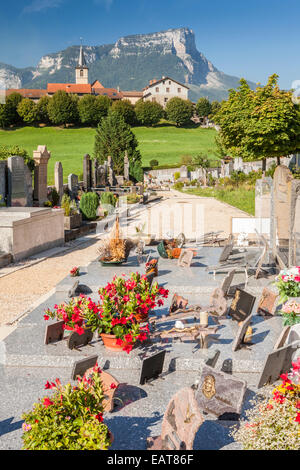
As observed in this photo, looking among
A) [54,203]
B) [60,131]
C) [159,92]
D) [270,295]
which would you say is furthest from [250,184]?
[159,92]

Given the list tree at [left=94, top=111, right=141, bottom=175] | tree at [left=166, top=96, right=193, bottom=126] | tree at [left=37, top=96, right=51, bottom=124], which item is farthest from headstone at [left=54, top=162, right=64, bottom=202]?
tree at [left=166, top=96, right=193, bottom=126]

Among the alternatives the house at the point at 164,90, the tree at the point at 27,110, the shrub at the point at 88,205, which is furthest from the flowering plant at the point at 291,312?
the house at the point at 164,90

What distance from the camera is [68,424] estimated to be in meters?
4.01

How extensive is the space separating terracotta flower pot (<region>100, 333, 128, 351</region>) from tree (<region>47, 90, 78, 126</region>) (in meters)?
84.8

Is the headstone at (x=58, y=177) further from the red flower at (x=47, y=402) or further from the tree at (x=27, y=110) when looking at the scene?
the tree at (x=27, y=110)

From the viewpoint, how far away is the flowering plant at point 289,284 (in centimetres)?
669

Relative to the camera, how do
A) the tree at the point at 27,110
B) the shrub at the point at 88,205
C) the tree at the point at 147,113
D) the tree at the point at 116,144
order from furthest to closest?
1. the tree at the point at 147,113
2. the tree at the point at 27,110
3. the tree at the point at 116,144
4. the shrub at the point at 88,205

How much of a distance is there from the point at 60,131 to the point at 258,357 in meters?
83.8

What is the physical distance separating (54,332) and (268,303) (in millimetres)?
3890

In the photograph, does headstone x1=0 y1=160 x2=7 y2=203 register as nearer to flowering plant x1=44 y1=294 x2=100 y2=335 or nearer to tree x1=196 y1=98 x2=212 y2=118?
flowering plant x1=44 y1=294 x2=100 y2=335

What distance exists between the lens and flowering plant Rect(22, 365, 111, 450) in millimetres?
3879

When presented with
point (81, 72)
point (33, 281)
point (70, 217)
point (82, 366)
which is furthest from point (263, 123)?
point (81, 72)

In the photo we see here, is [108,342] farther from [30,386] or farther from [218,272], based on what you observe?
[218,272]

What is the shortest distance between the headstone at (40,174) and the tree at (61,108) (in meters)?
69.5
